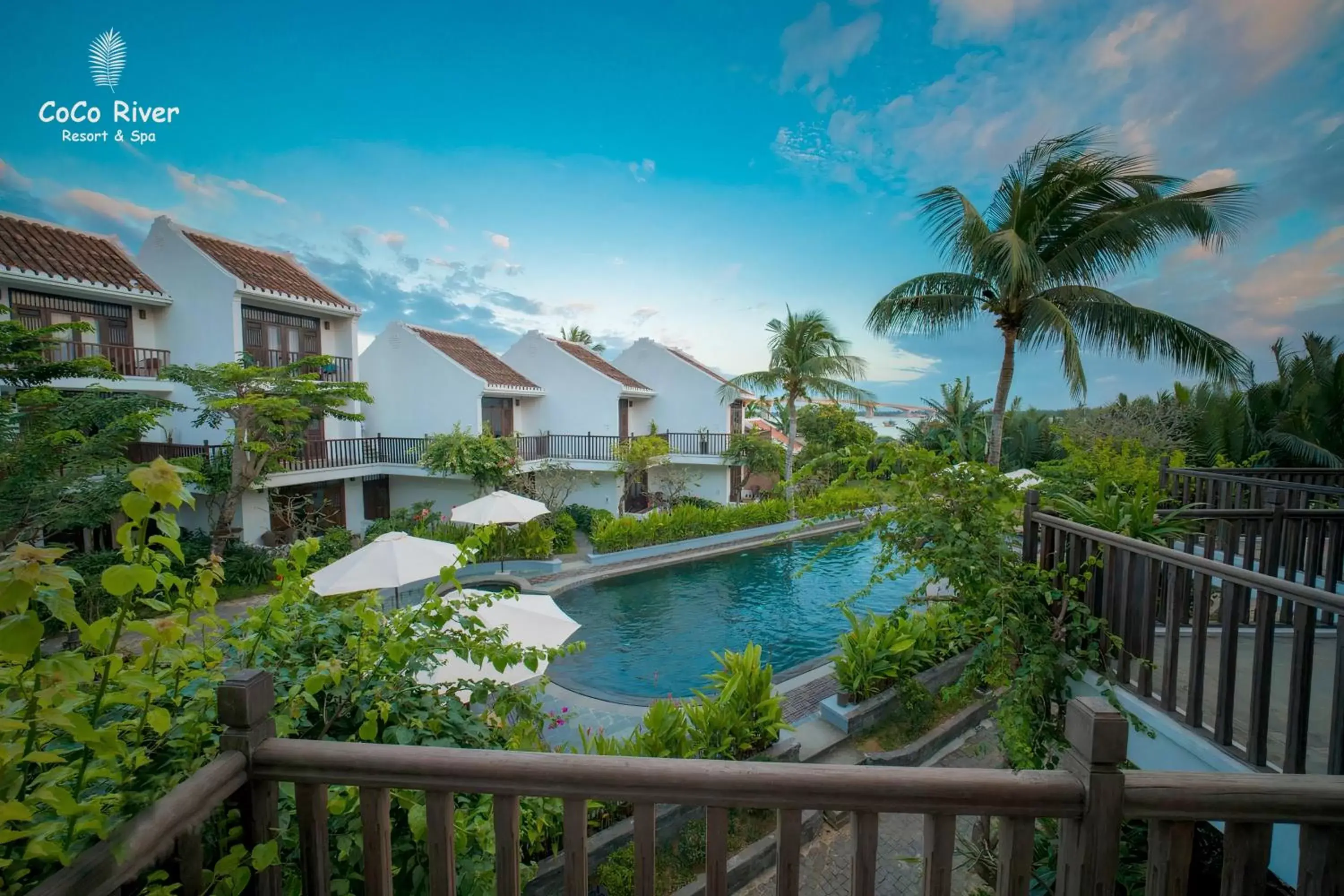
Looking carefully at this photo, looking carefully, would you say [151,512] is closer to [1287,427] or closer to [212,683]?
[212,683]

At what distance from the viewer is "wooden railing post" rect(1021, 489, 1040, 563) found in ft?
14.2

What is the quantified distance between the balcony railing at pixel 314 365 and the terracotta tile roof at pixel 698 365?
1248 centimetres

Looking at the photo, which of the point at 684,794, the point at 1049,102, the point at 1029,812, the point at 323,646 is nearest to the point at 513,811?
the point at 684,794

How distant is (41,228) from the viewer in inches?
505

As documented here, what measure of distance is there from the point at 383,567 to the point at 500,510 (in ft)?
18.4

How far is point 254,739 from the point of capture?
1.57m

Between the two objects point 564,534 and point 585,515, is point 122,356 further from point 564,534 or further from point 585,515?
point 585,515

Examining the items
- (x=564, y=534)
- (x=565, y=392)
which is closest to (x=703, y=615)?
(x=564, y=534)

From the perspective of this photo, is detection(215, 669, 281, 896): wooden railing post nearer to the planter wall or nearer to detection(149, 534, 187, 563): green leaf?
detection(149, 534, 187, 563): green leaf

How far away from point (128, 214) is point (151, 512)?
783 inches

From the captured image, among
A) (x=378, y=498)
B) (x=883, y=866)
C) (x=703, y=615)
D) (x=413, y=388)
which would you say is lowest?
(x=703, y=615)

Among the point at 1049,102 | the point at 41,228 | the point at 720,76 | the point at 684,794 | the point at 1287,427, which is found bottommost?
the point at 684,794

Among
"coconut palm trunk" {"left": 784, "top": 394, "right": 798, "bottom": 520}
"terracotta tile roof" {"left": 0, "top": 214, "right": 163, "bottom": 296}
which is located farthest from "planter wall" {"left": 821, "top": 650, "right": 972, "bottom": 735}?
"terracotta tile roof" {"left": 0, "top": 214, "right": 163, "bottom": 296}

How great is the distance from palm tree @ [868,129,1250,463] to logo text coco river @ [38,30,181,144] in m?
15.9
